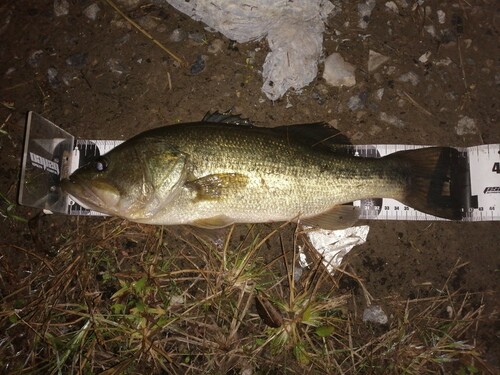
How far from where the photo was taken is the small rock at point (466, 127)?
11.7ft

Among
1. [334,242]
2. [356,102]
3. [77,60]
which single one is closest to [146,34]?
[77,60]

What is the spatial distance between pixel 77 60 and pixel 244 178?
2160 millimetres

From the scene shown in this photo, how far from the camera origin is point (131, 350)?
3.09m

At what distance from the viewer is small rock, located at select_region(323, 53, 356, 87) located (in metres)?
3.56

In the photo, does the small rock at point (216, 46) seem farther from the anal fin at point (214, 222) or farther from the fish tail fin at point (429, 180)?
the fish tail fin at point (429, 180)

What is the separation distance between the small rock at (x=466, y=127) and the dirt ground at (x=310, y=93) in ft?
0.07

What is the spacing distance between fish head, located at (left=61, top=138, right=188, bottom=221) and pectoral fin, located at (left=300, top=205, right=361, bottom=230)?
3.87ft

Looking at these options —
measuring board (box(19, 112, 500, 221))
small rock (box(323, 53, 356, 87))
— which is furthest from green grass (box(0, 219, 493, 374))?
small rock (box(323, 53, 356, 87))

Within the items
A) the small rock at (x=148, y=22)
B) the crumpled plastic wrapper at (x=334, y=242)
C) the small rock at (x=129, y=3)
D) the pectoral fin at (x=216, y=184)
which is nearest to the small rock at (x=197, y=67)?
the small rock at (x=148, y=22)

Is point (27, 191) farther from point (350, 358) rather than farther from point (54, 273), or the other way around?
point (350, 358)

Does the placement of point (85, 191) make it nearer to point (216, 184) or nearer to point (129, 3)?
point (216, 184)

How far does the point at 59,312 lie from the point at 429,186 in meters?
3.40

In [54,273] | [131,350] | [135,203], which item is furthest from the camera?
[54,273]

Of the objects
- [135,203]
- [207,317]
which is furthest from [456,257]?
[135,203]
